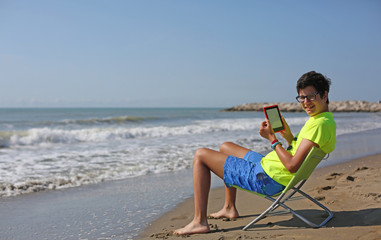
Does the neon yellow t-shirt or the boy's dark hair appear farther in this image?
the boy's dark hair

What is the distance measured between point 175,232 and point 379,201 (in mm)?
2166

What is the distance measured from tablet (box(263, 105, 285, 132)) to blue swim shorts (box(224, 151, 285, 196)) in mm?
341

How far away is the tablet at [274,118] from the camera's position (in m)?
3.12

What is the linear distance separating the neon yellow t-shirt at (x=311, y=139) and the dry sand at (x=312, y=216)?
1.69 ft

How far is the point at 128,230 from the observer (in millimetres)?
3465

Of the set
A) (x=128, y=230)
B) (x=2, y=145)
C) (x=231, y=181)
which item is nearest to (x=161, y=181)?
(x=128, y=230)

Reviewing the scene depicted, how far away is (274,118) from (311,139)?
1.40 ft

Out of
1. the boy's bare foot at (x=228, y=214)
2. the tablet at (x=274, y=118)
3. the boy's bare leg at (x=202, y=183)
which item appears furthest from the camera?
the boy's bare foot at (x=228, y=214)

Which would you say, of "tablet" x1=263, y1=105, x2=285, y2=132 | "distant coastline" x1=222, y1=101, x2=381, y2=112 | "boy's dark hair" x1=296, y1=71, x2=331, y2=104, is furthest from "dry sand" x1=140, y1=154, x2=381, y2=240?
"distant coastline" x1=222, y1=101, x2=381, y2=112

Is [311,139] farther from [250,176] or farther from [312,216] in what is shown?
[312,216]

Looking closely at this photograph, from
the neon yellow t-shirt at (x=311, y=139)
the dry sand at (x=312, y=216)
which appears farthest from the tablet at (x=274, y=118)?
the dry sand at (x=312, y=216)

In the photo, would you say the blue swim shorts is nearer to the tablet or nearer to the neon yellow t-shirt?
the neon yellow t-shirt

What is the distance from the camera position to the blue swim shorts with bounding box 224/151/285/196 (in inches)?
121

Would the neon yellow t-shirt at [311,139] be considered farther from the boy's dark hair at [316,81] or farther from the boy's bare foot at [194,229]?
the boy's bare foot at [194,229]
